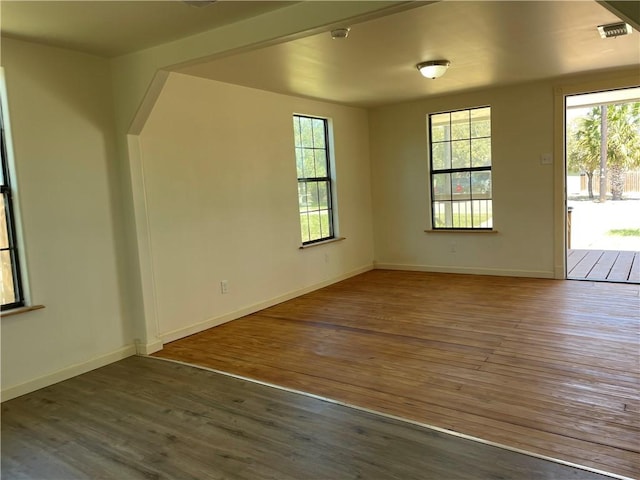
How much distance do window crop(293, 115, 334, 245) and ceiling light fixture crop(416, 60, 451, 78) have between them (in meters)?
1.87

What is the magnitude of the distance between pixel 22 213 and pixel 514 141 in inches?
212

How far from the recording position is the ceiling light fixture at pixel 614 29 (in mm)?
3445

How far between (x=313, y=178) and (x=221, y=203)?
67.9 inches

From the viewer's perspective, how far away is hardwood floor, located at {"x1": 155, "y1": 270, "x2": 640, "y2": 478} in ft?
8.14

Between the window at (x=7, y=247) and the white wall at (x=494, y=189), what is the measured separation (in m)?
4.95

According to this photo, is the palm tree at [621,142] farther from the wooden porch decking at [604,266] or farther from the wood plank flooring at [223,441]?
the wood plank flooring at [223,441]

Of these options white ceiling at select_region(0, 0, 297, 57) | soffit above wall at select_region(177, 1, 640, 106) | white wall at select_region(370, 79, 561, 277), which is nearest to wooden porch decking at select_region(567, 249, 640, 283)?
white wall at select_region(370, 79, 561, 277)

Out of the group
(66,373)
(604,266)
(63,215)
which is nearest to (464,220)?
(604,266)

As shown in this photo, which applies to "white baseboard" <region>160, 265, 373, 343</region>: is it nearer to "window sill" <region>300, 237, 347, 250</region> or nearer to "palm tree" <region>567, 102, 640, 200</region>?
"window sill" <region>300, 237, 347, 250</region>

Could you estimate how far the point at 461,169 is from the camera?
6504 mm

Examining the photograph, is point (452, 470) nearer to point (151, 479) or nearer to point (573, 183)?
point (151, 479)

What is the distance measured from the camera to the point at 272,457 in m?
2.31

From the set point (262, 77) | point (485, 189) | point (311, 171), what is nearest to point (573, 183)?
point (485, 189)

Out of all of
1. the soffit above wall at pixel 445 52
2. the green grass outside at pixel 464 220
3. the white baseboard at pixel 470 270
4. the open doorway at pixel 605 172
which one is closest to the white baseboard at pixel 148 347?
the soffit above wall at pixel 445 52
